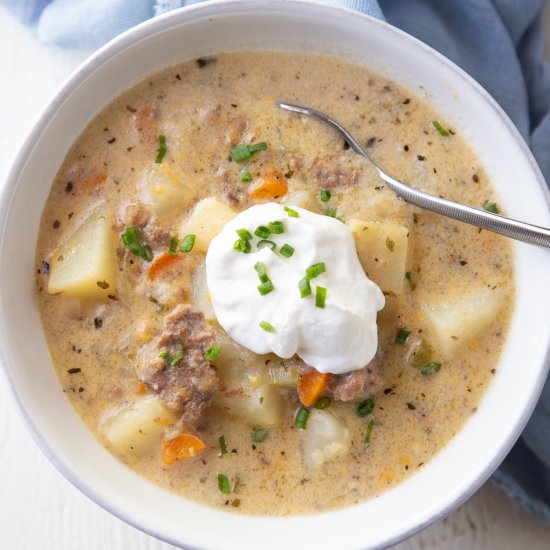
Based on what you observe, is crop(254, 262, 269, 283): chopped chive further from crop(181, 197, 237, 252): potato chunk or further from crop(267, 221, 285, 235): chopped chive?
crop(181, 197, 237, 252): potato chunk

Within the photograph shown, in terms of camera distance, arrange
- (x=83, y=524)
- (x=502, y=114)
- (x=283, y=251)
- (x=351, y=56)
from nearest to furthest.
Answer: (x=283, y=251), (x=502, y=114), (x=351, y=56), (x=83, y=524)

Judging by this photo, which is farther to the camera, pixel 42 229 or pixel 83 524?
pixel 83 524

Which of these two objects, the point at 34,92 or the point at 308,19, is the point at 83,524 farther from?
the point at 308,19

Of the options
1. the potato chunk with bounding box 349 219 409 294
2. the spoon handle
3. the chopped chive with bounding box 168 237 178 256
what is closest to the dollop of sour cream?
the potato chunk with bounding box 349 219 409 294

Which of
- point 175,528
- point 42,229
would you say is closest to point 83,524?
point 175,528

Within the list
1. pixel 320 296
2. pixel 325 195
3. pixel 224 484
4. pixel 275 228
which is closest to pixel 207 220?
pixel 275 228

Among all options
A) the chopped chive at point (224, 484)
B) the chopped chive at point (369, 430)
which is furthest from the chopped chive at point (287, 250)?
the chopped chive at point (224, 484)
